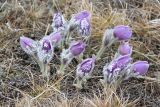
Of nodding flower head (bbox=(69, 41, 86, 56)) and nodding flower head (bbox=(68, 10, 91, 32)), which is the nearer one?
nodding flower head (bbox=(69, 41, 86, 56))

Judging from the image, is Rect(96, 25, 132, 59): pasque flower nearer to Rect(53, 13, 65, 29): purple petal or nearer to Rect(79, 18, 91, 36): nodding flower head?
Rect(79, 18, 91, 36): nodding flower head

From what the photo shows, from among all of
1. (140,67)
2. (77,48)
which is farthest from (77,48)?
(140,67)

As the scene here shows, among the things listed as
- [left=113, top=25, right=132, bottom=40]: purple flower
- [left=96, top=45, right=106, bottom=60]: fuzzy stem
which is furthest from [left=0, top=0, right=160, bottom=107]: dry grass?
[left=113, top=25, right=132, bottom=40]: purple flower

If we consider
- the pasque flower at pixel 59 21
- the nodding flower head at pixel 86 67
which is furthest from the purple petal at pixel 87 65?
the pasque flower at pixel 59 21

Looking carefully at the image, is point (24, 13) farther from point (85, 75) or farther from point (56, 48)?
point (85, 75)

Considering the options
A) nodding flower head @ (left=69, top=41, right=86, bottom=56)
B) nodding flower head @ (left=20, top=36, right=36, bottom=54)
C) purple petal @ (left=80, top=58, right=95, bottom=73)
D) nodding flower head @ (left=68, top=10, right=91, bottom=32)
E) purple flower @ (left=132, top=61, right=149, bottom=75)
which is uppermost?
nodding flower head @ (left=68, top=10, right=91, bottom=32)

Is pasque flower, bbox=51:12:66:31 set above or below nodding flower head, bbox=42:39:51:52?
above
